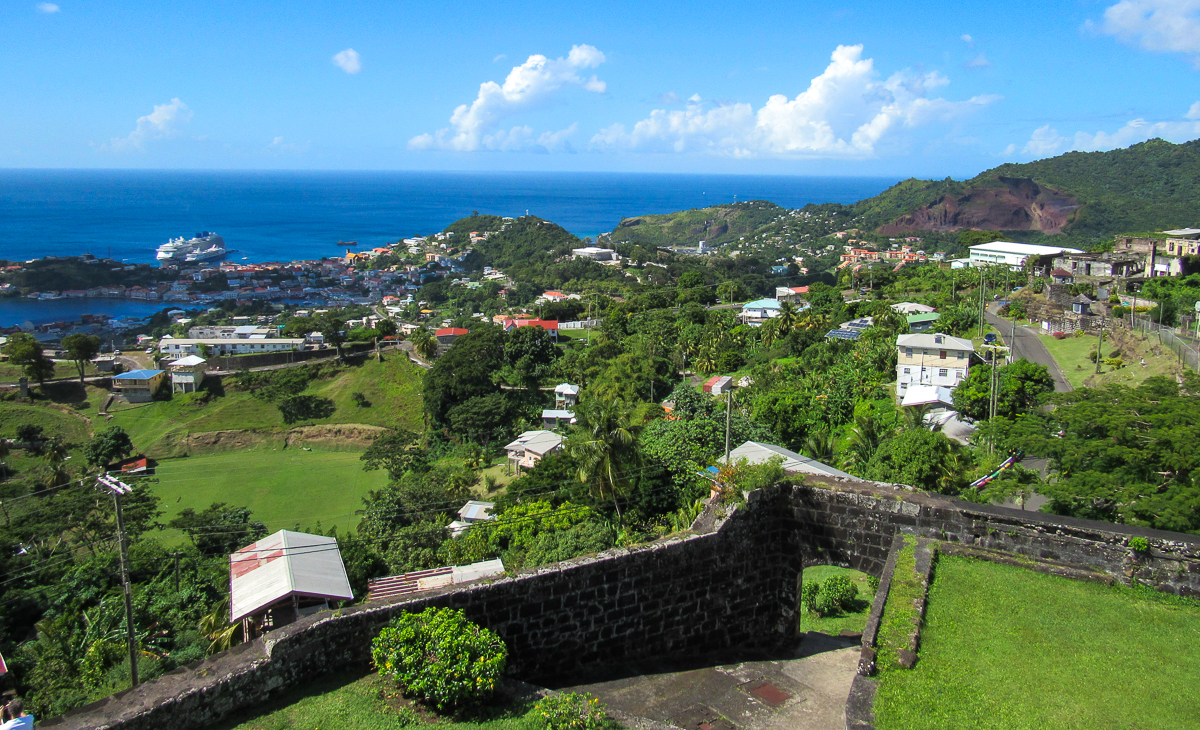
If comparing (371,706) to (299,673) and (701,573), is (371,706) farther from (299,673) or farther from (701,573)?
(701,573)

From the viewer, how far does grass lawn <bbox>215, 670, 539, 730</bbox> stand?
195 inches

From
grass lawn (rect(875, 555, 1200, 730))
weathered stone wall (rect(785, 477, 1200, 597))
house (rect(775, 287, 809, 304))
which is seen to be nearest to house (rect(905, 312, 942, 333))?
house (rect(775, 287, 809, 304))

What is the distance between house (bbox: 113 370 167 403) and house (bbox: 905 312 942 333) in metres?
40.0

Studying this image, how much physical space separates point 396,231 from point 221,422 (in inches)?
5157

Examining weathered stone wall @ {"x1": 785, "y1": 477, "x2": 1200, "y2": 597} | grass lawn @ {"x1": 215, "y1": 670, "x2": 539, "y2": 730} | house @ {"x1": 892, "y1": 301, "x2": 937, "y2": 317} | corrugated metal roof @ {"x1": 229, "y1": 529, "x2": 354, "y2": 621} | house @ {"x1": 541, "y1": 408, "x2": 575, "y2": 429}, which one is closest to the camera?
grass lawn @ {"x1": 215, "y1": 670, "x2": 539, "y2": 730}

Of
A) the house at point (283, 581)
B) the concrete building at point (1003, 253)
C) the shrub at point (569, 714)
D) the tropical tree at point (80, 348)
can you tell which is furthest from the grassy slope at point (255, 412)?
the concrete building at point (1003, 253)

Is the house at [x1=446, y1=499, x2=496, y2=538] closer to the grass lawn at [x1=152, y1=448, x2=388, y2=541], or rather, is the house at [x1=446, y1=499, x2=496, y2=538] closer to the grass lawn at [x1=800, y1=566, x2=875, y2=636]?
the grass lawn at [x1=152, y1=448, x2=388, y2=541]

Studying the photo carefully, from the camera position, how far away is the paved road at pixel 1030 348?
26453 millimetres

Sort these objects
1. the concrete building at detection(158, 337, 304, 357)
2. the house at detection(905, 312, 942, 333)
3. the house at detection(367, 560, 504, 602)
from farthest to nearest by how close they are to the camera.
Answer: the concrete building at detection(158, 337, 304, 357) < the house at detection(905, 312, 942, 333) < the house at detection(367, 560, 504, 602)

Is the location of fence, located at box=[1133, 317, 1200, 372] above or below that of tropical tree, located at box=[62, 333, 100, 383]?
above

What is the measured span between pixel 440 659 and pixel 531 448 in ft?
76.3

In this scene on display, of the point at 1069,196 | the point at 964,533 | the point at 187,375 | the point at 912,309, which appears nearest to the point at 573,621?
the point at 964,533

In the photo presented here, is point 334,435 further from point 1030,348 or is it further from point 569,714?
point 569,714

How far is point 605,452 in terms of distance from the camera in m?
16.7
